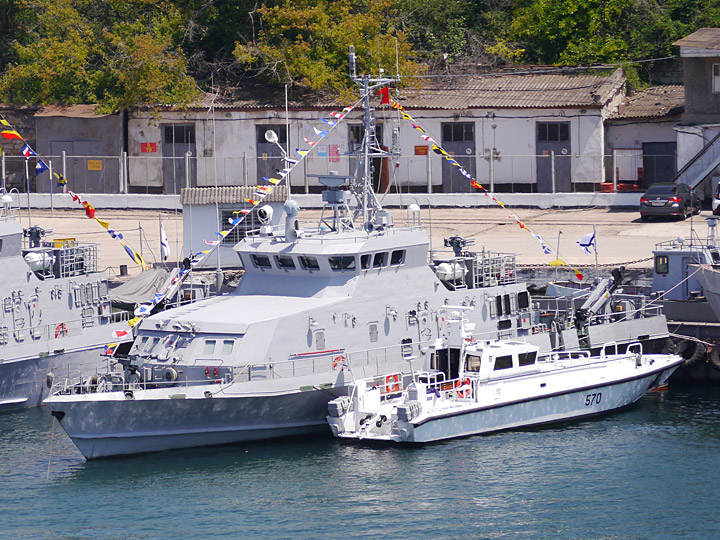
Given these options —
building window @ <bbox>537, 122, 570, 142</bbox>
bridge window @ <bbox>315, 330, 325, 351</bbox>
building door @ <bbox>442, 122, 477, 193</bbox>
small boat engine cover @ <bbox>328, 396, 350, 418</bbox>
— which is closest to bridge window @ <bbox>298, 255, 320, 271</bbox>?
bridge window @ <bbox>315, 330, 325, 351</bbox>

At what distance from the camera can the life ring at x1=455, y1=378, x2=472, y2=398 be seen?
96.9 ft

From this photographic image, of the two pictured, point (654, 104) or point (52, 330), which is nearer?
point (52, 330)

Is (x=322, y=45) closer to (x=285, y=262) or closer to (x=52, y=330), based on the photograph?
(x=52, y=330)

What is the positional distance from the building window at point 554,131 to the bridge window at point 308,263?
25095 mm

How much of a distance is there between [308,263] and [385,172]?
952 inches

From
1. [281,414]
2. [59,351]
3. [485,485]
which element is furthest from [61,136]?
[485,485]

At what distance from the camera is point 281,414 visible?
2927cm

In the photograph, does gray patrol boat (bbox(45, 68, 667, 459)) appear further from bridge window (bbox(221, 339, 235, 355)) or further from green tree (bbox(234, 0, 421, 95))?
green tree (bbox(234, 0, 421, 95))

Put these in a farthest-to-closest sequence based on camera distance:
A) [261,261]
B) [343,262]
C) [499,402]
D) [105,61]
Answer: [105,61], [261,261], [343,262], [499,402]

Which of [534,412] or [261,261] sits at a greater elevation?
[261,261]

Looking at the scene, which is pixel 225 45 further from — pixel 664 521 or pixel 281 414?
pixel 664 521

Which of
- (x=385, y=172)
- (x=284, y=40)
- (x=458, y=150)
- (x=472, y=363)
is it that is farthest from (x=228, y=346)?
(x=284, y=40)

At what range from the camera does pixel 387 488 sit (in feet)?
85.7

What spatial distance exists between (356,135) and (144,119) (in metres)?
9.47
